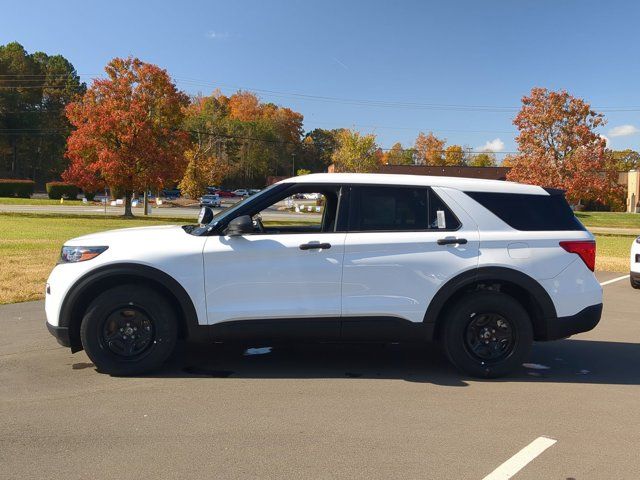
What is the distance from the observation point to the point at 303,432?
394 centimetres

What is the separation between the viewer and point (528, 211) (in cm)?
520

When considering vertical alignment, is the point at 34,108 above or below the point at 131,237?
above

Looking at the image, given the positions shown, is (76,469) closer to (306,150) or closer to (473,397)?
(473,397)

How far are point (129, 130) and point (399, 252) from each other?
91.1 ft

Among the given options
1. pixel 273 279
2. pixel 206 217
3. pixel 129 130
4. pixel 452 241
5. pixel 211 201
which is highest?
pixel 129 130

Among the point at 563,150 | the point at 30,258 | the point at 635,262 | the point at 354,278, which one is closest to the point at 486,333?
the point at 354,278

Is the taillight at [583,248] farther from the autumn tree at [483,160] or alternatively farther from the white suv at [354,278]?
the autumn tree at [483,160]

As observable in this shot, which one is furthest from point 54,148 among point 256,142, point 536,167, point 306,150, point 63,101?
point 536,167

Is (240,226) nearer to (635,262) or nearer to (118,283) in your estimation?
(118,283)

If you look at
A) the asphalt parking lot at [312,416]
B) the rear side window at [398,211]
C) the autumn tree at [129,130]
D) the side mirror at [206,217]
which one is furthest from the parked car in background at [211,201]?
the rear side window at [398,211]

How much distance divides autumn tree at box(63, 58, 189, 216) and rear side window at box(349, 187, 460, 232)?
2690 cm

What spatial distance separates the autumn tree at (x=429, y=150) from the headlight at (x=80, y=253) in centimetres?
9064

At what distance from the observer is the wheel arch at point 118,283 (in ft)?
15.8

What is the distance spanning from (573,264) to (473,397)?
62.1 inches
